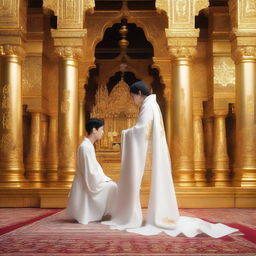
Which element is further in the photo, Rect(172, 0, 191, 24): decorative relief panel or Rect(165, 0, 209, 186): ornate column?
Rect(172, 0, 191, 24): decorative relief panel

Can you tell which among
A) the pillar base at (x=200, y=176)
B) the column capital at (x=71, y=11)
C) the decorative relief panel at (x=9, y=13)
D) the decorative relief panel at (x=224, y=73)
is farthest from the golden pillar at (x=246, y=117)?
the decorative relief panel at (x=9, y=13)

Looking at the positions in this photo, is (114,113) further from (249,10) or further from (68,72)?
(249,10)

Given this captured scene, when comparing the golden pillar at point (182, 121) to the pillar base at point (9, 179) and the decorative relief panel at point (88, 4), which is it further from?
the pillar base at point (9, 179)

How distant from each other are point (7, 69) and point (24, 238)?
5.82 m

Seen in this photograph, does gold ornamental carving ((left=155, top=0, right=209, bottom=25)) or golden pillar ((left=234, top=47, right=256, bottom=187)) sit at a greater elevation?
gold ornamental carving ((left=155, top=0, right=209, bottom=25))

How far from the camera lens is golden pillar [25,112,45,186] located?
12.2 m

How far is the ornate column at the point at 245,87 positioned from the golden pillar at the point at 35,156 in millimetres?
5244

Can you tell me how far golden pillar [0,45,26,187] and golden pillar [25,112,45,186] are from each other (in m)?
2.16

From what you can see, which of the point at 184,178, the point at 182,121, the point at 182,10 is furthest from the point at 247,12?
the point at 184,178

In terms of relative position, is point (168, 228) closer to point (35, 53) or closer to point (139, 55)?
point (35, 53)

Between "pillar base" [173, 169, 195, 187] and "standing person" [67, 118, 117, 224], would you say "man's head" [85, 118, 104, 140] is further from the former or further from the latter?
"pillar base" [173, 169, 195, 187]

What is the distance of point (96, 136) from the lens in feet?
21.8

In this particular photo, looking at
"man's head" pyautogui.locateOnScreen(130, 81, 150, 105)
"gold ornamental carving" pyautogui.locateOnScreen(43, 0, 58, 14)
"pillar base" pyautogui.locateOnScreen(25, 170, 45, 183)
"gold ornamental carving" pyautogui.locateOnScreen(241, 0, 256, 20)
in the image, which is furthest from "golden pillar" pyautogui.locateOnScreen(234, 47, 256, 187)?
"pillar base" pyautogui.locateOnScreen(25, 170, 45, 183)

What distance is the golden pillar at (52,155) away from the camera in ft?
40.9
